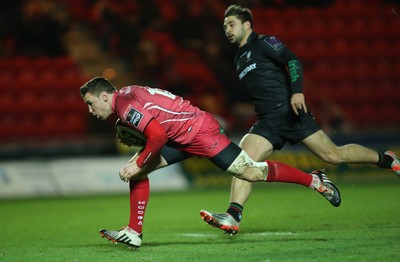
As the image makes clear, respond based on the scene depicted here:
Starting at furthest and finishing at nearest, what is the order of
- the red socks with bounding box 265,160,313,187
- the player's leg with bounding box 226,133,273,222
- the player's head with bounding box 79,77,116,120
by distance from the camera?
the player's leg with bounding box 226,133,273,222, the red socks with bounding box 265,160,313,187, the player's head with bounding box 79,77,116,120

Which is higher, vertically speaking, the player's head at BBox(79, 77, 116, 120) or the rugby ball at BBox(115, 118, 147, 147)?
the player's head at BBox(79, 77, 116, 120)

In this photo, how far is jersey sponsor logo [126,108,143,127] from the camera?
5.23 meters

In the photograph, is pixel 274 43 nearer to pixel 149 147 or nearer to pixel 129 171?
pixel 149 147

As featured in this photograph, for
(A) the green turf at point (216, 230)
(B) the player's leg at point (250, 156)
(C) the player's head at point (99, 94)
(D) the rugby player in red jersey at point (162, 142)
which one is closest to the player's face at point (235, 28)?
(B) the player's leg at point (250, 156)

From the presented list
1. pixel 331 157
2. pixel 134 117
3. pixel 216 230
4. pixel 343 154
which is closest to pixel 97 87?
pixel 134 117

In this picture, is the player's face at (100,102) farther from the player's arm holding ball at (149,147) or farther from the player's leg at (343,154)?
the player's leg at (343,154)

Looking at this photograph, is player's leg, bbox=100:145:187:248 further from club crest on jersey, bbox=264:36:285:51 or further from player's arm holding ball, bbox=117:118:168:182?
club crest on jersey, bbox=264:36:285:51

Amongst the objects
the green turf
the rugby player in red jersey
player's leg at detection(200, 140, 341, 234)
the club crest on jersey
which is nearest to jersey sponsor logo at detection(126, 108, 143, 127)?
the rugby player in red jersey

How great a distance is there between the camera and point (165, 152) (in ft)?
19.5

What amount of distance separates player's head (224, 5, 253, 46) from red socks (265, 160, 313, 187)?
134 centimetres

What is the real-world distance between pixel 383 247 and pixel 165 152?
199 cm

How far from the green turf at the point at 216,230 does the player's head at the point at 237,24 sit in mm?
1841

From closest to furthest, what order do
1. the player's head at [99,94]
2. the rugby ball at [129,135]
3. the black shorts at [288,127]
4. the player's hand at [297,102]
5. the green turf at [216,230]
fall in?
1. the green turf at [216,230]
2. the player's head at [99,94]
3. the rugby ball at [129,135]
4. the player's hand at [297,102]
5. the black shorts at [288,127]

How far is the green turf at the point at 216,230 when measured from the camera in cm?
509
